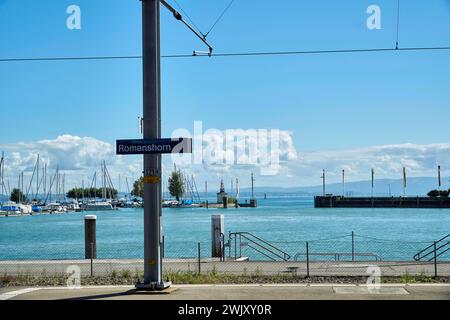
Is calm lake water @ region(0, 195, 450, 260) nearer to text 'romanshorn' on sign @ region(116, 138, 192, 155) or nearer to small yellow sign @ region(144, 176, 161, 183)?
small yellow sign @ region(144, 176, 161, 183)

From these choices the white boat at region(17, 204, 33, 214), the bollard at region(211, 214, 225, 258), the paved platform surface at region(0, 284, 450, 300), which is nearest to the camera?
the paved platform surface at region(0, 284, 450, 300)

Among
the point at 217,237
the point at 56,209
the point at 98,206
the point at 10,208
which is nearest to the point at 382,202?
the point at 98,206

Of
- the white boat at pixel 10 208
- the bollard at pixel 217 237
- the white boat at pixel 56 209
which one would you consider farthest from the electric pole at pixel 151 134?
the white boat at pixel 56 209

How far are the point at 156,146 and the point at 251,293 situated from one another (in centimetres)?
404

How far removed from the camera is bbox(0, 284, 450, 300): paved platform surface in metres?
13.8

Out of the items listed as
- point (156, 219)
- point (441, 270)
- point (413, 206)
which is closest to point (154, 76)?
point (156, 219)

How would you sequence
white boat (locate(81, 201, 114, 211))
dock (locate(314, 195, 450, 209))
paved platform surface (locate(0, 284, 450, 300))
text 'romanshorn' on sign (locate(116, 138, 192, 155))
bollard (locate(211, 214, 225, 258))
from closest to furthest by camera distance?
paved platform surface (locate(0, 284, 450, 300)) < text 'romanshorn' on sign (locate(116, 138, 192, 155)) < bollard (locate(211, 214, 225, 258)) < dock (locate(314, 195, 450, 209)) < white boat (locate(81, 201, 114, 211))

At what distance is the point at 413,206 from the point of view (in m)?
171

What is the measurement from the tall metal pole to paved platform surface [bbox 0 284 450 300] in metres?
0.81

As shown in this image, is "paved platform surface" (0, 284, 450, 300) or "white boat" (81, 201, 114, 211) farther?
"white boat" (81, 201, 114, 211)

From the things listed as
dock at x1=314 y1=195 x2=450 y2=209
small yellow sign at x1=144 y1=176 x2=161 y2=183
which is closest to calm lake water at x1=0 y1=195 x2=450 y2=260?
small yellow sign at x1=144 y1=176 x2=161 y2=183

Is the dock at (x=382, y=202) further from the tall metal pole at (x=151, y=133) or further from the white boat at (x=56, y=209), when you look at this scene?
the tall metal pole at (x=151, y=133)
